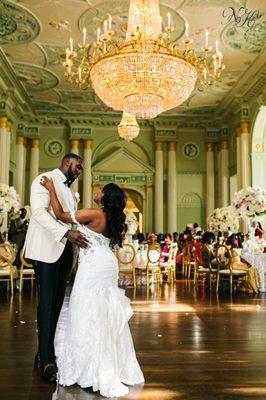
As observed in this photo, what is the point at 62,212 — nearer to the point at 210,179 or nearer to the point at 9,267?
the point at 9,267

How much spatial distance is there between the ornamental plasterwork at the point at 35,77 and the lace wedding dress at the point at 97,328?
413 inches

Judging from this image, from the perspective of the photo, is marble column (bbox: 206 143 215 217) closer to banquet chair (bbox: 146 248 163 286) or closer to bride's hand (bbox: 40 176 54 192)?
banquet chair (bbox: 146 248 163 286)

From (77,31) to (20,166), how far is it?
658 cm

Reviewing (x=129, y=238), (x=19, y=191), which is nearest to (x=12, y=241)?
(x=129, y=238)

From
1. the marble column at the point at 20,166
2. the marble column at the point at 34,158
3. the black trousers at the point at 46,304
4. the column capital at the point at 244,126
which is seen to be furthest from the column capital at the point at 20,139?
the black trousers at the point at 46,304

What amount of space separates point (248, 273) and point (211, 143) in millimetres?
8882

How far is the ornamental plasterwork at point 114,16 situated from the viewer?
916 centimetres

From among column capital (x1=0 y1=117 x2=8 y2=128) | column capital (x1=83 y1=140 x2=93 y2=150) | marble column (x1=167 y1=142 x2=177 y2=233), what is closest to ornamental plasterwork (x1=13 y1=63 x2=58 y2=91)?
column capital (x1=0 y1=117 x2=8 y2=128)

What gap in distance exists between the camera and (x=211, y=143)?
663 inches

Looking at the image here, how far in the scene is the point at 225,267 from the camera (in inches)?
360

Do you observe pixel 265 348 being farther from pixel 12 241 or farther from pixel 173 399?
pixel 12 241

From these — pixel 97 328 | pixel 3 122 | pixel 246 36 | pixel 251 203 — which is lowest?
pixel 97 328

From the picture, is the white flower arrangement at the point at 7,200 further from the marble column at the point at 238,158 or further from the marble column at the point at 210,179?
the marble column at the point at 210,179

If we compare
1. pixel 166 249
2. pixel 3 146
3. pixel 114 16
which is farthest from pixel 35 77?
pixel 166 249
